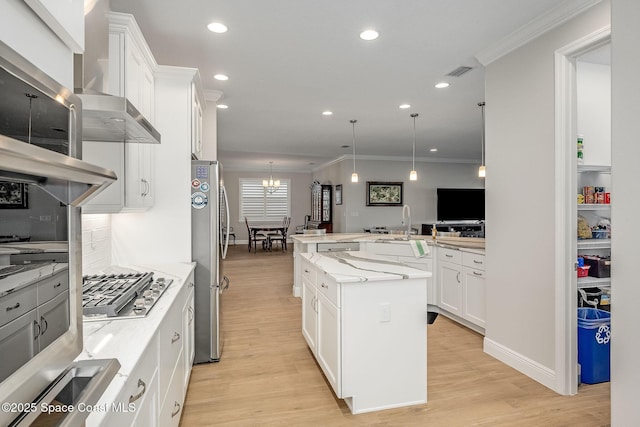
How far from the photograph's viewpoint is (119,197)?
2.04 metres

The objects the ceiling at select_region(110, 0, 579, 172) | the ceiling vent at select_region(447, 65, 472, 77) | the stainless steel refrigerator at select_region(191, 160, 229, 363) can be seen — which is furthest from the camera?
the ceiling vent at select_region(447, 65, 472, 77)

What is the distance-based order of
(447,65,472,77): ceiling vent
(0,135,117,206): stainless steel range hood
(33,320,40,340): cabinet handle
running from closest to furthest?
(0,135,117,206): stainless steel range hood → (33,320,40,340): cabinet handle → (447,65,472,77): ceiling vent

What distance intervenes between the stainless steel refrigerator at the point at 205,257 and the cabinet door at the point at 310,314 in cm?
77

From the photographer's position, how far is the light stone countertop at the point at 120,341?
0.97 meters

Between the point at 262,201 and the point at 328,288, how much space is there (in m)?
9.79

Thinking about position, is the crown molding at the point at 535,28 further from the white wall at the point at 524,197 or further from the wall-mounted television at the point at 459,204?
the wall-mounted television at the point at 459,204

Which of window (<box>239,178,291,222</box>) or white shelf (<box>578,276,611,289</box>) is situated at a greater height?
window (<box>239,178,291,222</box>)

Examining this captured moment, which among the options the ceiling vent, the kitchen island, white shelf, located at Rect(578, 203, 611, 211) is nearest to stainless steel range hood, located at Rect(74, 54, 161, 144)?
the kitchen island

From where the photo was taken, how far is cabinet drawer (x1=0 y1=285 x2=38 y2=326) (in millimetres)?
523

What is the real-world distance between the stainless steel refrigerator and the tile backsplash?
24.3 inches

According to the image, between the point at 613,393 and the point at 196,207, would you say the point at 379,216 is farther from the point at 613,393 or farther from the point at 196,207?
the point at 613,393

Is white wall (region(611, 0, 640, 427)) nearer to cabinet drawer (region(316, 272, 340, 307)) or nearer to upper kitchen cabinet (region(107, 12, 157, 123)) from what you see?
cabinet drawer (region(316, 272, 340, 307))

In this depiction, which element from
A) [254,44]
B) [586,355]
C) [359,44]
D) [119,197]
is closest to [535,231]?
[586,355]

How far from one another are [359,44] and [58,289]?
2.86m
